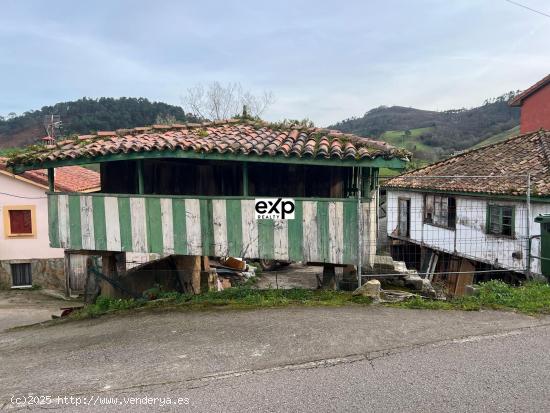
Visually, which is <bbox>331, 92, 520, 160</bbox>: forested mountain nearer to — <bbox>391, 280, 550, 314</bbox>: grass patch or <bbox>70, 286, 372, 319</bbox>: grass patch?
<bbox>391, 280, 550, 314</bbox>: grass patch

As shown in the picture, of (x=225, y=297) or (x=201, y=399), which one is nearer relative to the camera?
(x=201, y=399)

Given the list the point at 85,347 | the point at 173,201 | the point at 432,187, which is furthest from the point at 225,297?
the point at 432,187

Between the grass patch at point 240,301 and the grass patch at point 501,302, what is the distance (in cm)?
95

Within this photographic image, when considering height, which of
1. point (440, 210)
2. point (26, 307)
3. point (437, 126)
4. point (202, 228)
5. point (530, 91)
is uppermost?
point (437, 126)

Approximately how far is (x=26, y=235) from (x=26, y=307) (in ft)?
12.5

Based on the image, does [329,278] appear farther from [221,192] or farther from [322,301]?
[221,192]

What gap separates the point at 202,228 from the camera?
6.81 metres

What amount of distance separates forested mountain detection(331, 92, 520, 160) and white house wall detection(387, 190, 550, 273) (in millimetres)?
Result: 31082

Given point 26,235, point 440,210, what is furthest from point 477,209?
point 26,235

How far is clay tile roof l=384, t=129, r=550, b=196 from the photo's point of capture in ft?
39.3

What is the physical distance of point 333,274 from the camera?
7.12m

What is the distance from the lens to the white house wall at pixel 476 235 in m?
11.8

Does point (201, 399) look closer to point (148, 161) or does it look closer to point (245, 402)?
point (245, 402)

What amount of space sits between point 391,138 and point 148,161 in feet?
183
